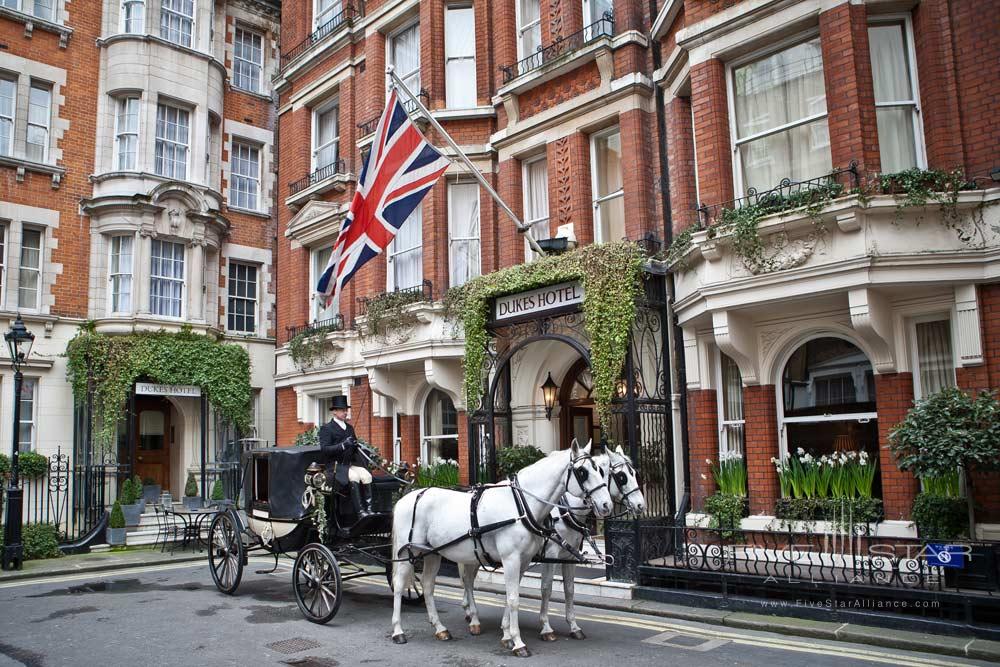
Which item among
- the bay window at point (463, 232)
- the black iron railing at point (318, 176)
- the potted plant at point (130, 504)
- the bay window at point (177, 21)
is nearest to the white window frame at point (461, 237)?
the bay window at point (463, 232)

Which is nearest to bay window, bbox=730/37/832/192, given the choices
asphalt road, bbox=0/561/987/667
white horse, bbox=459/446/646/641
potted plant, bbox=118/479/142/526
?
white horse, bbox=459/446/646/641

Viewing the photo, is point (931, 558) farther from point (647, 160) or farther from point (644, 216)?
point (647, 160)

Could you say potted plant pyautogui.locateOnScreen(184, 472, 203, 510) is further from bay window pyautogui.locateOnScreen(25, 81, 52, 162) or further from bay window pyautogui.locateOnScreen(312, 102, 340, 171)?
bay window pyautogui.locateOnScreen(25, 81, 52, 162)

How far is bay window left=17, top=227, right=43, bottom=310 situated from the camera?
19.3 m

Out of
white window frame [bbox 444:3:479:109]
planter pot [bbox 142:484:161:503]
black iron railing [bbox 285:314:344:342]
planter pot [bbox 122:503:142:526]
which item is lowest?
planter pot [bbox 122:503:142:526]

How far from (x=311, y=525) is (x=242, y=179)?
16041 millimetres

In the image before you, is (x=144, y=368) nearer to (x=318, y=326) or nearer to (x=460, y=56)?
(x=318, y=326)

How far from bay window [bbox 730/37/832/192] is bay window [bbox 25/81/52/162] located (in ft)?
57.6

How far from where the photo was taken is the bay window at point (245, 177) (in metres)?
23.2

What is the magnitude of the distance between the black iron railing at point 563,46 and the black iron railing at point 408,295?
176 inches

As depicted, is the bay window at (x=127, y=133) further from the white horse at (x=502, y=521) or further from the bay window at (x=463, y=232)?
the white horse at (x=502, y=521)

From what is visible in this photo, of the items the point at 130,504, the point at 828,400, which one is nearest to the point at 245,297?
the point at 130,504

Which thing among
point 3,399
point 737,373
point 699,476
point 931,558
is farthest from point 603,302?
point 3,399

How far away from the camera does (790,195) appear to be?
9898 mm
